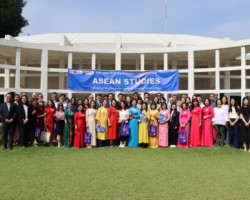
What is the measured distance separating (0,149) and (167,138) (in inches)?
174

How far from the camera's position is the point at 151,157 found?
292 inches

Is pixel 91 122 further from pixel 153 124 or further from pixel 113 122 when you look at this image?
pixel 153 124

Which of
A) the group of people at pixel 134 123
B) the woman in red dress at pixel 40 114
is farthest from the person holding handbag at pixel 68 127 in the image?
the woman in red dress at pixel 40 114

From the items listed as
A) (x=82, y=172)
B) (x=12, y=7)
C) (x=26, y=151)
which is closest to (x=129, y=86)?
(x=26, y=151)

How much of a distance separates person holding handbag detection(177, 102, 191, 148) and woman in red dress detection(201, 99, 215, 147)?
1.48 feet

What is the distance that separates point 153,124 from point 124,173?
10.8ft

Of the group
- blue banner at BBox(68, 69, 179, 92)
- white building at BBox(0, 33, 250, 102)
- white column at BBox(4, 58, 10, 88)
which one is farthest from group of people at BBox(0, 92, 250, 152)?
white column at BBox(4, 58, 10, 88)

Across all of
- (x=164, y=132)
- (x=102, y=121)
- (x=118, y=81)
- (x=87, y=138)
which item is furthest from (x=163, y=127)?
(x=118, y=81)

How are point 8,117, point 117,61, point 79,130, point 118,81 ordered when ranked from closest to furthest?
point 8,117 → point 79,130 → point 118,81 → point 117,61

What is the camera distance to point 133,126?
891 centimetres

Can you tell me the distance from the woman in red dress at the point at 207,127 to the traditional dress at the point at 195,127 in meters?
0.14

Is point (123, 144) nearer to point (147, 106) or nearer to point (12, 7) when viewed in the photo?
point (147, 106)

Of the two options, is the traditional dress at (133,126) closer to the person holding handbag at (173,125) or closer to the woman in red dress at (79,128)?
the person holding handbag at (173,125)

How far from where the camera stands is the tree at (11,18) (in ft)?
63.9
